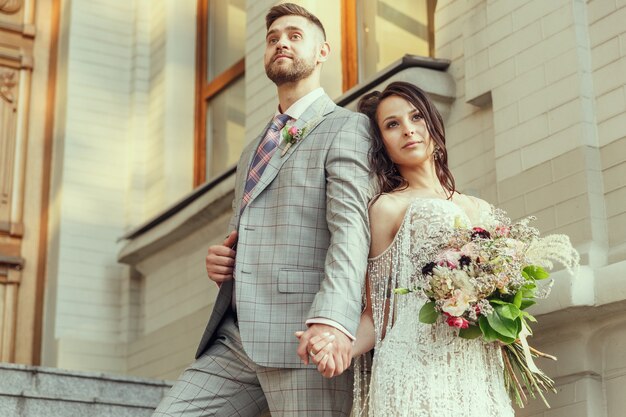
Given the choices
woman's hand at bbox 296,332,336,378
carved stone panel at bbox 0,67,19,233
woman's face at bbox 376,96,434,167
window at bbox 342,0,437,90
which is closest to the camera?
woman's hand at bbox 296,332,336,378

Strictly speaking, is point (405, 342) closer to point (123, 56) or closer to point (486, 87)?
point (486, 87)

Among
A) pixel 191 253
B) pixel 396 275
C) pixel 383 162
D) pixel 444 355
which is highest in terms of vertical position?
pixel 191 253

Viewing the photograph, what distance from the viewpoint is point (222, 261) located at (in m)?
4.05

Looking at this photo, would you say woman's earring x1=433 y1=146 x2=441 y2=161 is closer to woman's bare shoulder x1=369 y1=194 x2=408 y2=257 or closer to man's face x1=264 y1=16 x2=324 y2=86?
woman's bare shoulder x1=369 y1=194 x2=408 y2=257

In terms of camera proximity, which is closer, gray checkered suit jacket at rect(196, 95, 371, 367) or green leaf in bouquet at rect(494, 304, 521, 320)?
green leaf in bouquet at rect(494, 304, 521, 320)

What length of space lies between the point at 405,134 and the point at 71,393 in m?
3.09

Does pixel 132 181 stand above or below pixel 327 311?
above

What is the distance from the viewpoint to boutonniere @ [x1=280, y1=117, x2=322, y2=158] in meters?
4.07

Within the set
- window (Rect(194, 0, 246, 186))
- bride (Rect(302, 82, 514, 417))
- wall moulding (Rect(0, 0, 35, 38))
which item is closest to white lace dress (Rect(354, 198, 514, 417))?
bride (Rect(302, 82, 514, 417))

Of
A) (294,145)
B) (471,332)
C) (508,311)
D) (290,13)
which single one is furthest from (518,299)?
(290,13)

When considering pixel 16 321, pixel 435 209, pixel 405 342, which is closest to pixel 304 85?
pixel 435 209

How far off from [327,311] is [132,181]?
20.6ft

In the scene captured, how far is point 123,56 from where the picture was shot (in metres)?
10.0

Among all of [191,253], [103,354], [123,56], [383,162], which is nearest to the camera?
[383,162]
